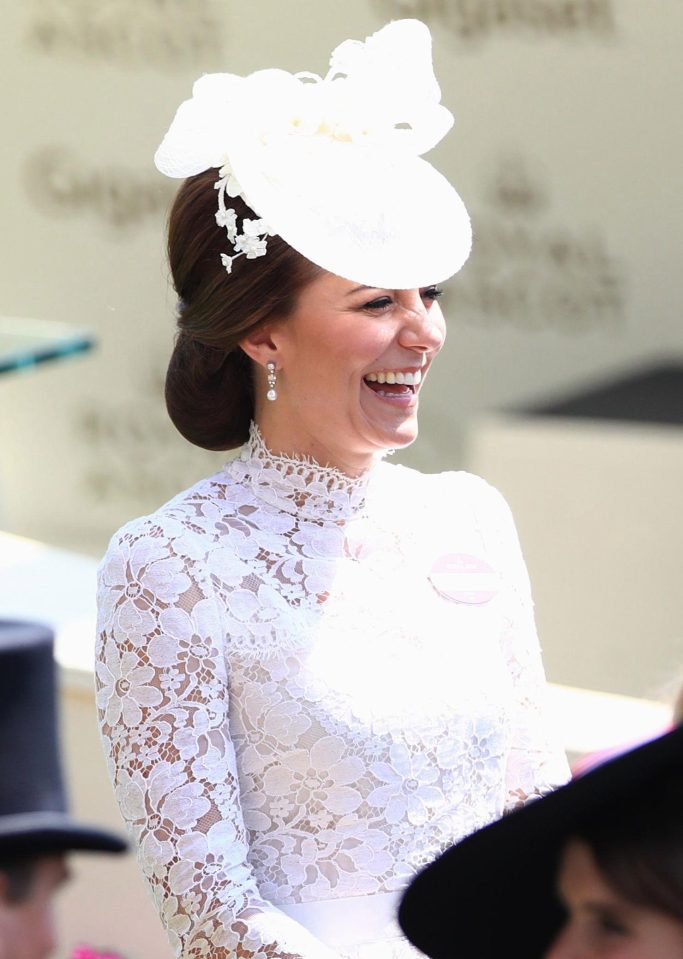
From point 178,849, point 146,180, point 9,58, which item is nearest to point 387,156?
point 178,849

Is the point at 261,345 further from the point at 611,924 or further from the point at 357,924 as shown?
the point at 611,924

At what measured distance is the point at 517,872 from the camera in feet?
2.98

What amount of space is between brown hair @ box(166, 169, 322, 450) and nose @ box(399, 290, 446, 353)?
0.11 meters

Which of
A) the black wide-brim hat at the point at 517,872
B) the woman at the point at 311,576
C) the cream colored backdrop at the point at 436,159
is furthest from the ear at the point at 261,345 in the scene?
the cream colored backdrop at the point at 436,159

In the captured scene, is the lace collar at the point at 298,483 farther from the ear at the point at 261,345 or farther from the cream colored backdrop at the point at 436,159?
the cream colored backdrop at the point at 436,159

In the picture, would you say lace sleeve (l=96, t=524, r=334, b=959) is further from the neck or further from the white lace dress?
the neck

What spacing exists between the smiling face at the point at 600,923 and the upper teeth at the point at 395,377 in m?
0.94

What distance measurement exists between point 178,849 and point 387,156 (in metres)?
0.81

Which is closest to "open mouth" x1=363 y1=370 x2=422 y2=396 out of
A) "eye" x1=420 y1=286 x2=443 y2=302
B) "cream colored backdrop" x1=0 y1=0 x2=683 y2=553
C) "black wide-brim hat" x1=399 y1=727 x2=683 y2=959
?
"eye" x1=420 y1=286 x2=443 y2=302

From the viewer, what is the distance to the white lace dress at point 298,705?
1625 millimetres

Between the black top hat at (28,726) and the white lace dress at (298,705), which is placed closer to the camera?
the white lace dress at (298,705)

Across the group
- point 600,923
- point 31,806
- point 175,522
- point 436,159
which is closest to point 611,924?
point 600,923

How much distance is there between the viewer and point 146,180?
612 cm

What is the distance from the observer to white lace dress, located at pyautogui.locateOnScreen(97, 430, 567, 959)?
1.62 meters
